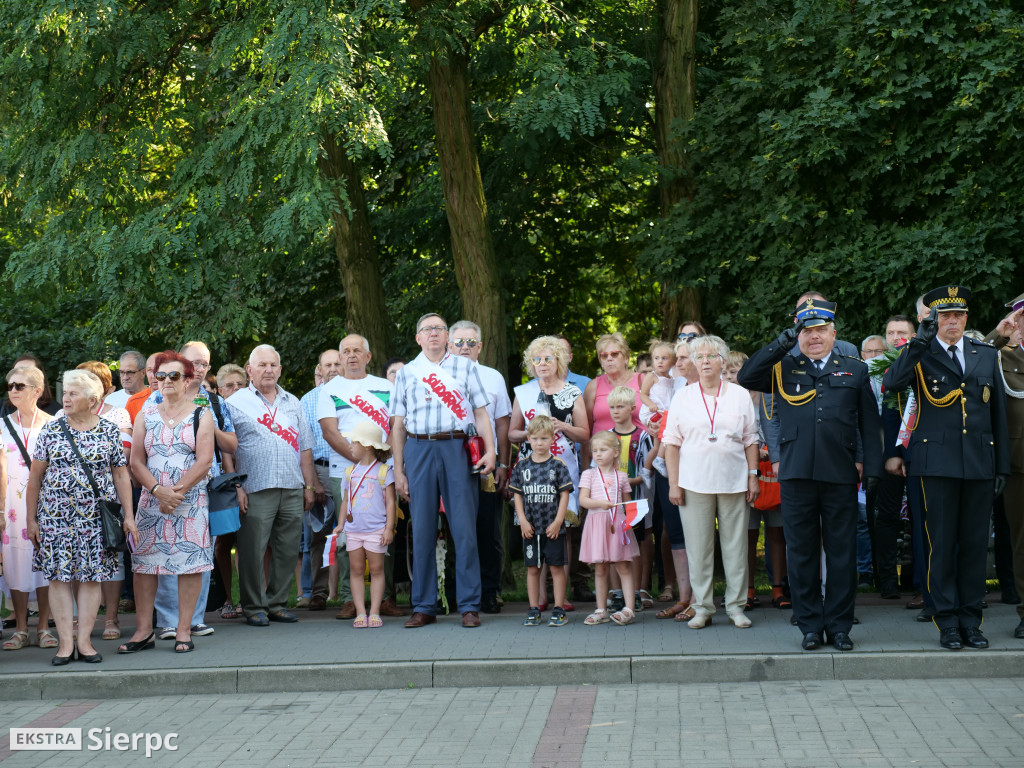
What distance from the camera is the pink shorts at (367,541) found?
838cm

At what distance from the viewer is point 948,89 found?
1209 cm

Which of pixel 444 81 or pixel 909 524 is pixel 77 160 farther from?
pixel 909 524

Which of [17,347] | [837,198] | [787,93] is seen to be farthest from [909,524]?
[17,347]

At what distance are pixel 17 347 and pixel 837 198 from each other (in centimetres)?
1333

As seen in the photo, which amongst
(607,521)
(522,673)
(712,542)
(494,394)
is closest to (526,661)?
(522,673)

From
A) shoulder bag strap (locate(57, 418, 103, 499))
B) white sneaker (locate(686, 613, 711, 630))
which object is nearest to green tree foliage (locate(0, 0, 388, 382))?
shoulder bag strap (locate(57, 418, 103, 499))

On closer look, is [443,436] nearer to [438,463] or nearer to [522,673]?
[438,463]

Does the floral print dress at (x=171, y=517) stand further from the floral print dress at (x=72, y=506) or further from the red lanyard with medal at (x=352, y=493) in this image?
the red lanyard with medal at (x=352, y=493)

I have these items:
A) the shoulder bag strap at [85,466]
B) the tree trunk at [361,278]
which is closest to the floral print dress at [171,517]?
the shoulder bag strap at [85,466]

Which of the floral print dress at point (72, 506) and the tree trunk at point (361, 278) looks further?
the tree trunk at point (361, 278)

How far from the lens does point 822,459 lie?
717 cm

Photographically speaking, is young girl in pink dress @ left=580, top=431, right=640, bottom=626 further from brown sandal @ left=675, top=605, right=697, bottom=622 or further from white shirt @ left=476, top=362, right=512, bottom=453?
white shirt @ left=476, top=362, right=512, bottom=453

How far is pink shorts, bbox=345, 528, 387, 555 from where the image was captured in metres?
8.38

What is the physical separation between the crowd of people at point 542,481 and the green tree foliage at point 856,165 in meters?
2.98
